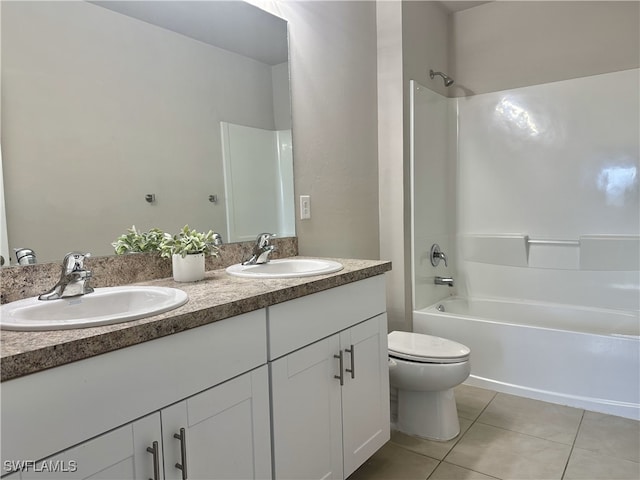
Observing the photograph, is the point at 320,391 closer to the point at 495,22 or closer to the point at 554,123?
the point at 554,123

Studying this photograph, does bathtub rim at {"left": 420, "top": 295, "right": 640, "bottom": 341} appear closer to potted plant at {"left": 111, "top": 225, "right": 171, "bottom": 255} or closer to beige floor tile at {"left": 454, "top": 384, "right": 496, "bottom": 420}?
beige floor tile at {"left": 454, "top": 384, "right": 496, "bottom": 420}

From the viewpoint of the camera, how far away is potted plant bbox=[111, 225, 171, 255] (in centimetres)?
139

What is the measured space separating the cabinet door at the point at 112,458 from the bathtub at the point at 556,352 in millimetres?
2029

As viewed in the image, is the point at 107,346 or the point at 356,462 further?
the point at 356,462

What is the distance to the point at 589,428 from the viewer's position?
2016 mm

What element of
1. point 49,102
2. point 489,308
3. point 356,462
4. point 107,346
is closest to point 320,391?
point 356,462

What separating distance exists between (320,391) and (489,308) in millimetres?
2017

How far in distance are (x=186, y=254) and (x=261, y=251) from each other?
39 centimetres

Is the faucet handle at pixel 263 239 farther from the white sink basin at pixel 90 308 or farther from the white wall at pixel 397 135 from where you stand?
the white wall at pixel 397 135

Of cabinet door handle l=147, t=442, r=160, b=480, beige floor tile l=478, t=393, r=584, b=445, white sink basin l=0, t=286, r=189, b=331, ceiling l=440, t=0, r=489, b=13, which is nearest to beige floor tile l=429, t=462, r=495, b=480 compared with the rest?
beige floor tile l=478, t=393, r=584, b=445

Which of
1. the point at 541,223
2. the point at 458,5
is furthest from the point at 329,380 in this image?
the point at 458,5

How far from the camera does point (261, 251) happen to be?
172 cm

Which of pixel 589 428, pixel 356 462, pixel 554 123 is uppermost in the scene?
pixel 554 123

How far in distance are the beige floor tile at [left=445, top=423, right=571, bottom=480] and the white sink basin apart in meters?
1.44
